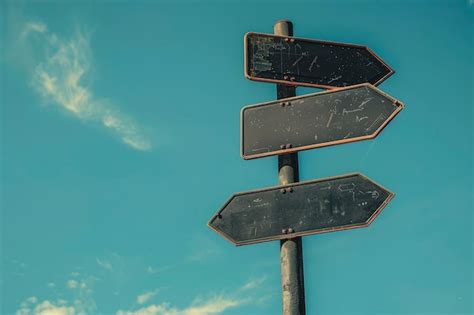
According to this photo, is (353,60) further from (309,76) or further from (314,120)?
(314,120)

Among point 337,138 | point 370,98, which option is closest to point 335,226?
point 337,138

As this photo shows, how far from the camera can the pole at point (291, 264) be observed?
3.26 m

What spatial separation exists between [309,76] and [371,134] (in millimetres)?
792

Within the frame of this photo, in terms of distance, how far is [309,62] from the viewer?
4137mm

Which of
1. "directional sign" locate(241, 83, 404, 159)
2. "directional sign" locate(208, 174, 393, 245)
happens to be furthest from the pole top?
"directional sign" locate(208, 174, 393, 245)

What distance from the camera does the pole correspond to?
3264mm

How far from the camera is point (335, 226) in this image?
11.1 ft

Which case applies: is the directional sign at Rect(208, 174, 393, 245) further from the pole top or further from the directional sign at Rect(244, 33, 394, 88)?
the pole top

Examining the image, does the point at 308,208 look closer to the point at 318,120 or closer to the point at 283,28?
the point at 318,120

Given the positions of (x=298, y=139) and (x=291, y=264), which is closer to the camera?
(x=291, y=264)

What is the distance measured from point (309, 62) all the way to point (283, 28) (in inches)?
15.2

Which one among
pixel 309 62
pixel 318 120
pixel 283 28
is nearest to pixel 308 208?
pixel 318 120

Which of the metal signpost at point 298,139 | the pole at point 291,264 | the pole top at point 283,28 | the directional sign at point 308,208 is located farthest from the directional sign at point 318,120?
the pole top at point 283,28

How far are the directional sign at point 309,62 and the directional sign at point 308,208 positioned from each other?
3.04 ft
